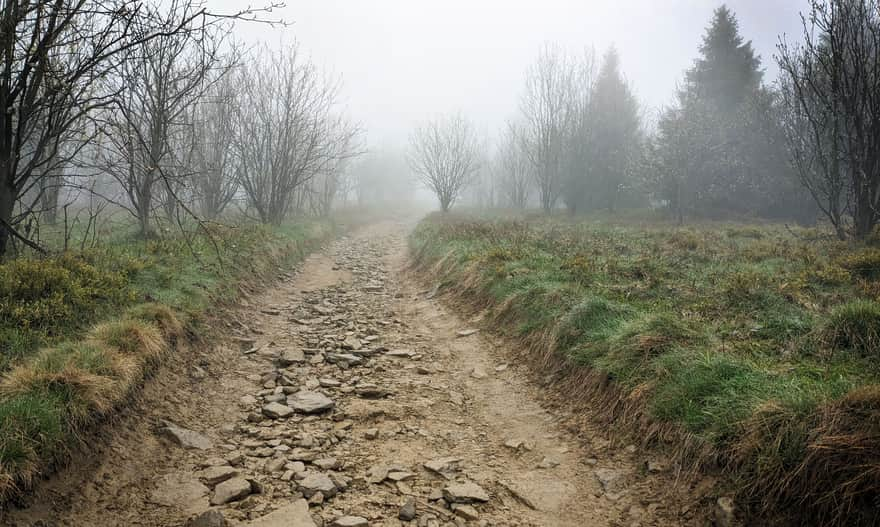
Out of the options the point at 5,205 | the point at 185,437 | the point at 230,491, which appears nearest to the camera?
the point at 230,491

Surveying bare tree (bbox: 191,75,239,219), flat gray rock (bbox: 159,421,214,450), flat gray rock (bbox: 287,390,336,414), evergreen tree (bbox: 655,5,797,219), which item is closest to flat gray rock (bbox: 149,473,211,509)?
flat gray rock (bbox: 159,421,214,450)

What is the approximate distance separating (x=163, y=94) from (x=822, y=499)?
12970mm

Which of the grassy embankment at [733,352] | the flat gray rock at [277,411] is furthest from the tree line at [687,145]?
the flat gray rock at [277,411]

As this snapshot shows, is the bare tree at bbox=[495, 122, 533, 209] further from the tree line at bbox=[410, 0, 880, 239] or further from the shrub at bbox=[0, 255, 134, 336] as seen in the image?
the shrub at bbox=[0, 255, 134, 336]

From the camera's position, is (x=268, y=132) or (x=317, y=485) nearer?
(x=317, y=485)

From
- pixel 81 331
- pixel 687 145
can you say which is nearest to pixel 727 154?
pixel 687 145

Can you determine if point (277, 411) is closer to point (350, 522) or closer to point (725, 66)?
point (350, 522)

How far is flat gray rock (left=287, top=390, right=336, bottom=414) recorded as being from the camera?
14.9ft

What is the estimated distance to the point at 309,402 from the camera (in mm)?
4668

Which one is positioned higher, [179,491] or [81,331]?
[81,331]

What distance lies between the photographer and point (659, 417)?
145 inches

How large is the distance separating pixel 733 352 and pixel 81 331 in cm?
617

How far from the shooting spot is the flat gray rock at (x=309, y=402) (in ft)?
14.9

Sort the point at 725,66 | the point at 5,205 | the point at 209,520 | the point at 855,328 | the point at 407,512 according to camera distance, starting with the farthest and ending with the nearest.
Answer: the point at 725,66
the point at 5,205
the point at 855,328
the point at 407,512
the point at 209,520
